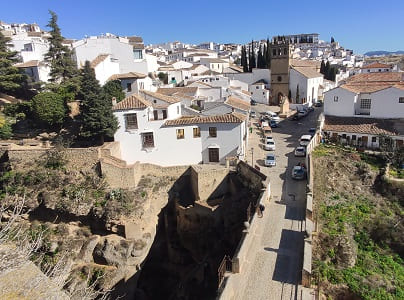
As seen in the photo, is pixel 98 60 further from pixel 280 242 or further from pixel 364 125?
pixel 364 125

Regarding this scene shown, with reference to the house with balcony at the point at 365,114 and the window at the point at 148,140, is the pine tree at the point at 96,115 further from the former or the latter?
the house with balcony at the point at 365,114

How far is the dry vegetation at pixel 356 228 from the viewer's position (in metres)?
15.4

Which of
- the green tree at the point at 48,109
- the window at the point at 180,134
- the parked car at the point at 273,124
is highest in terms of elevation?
the green tree at the point at 48,109

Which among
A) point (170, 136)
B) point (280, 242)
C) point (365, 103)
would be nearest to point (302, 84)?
point (365, 103)

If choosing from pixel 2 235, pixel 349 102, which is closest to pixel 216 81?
pixel 349 102

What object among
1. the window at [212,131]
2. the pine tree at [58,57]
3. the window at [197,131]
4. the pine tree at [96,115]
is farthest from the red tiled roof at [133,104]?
the pine tree at [58,57]

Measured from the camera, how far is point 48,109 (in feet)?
95.7

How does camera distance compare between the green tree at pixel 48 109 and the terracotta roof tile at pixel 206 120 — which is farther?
the green tree at pixel 48 109

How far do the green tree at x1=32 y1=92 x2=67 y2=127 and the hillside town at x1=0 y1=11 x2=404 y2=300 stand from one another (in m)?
0.11

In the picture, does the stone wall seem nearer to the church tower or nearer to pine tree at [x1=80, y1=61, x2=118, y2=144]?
pine tree at [x1=80, y1=61, x2=118, y2=144]

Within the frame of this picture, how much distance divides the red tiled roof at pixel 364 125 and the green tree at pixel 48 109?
2770 centimetres

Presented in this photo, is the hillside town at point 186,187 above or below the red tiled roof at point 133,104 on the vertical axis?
below

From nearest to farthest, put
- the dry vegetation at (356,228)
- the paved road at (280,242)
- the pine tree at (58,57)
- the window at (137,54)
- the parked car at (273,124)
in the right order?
the paved road at (280,242)
the dry vegetation at (356,228)
the pine tree at (58,57)
the parked car at (273,124)
the window at (137,54)

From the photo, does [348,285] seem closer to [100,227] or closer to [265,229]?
[265,229]
